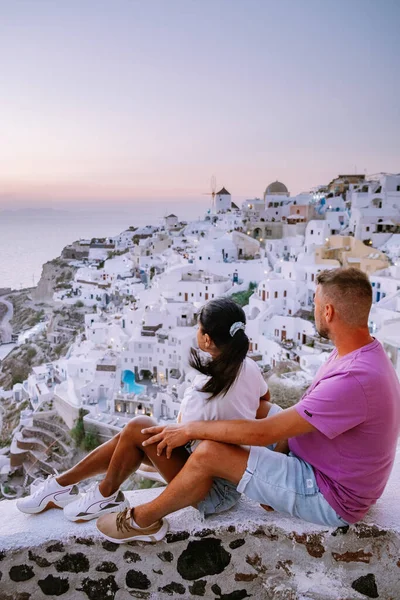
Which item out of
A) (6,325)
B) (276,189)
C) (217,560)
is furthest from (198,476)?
(6,325)

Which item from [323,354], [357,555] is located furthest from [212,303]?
[323,354]

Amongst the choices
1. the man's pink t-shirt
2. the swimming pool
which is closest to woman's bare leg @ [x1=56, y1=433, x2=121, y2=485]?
the man's pink t-shirt

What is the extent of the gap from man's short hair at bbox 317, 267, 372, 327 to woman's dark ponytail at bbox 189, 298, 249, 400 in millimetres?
405

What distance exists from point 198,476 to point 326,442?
0.56 meters

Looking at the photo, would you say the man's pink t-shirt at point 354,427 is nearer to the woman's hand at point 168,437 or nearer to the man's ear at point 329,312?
the man's ear at point 329,312

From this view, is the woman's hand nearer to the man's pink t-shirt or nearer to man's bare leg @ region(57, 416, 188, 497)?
man's bare leg @ region(57, 416, 188, 497)

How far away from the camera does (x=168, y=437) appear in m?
1.96

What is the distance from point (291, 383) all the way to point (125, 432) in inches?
361

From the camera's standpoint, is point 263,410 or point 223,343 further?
point 263,410

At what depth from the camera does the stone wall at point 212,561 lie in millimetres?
1869

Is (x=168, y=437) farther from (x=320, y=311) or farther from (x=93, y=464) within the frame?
(x=320, y=311)

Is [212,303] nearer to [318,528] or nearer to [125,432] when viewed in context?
[125,432]

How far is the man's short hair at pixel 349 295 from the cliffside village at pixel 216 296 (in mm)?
5157

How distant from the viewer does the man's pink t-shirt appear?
1688 mm
